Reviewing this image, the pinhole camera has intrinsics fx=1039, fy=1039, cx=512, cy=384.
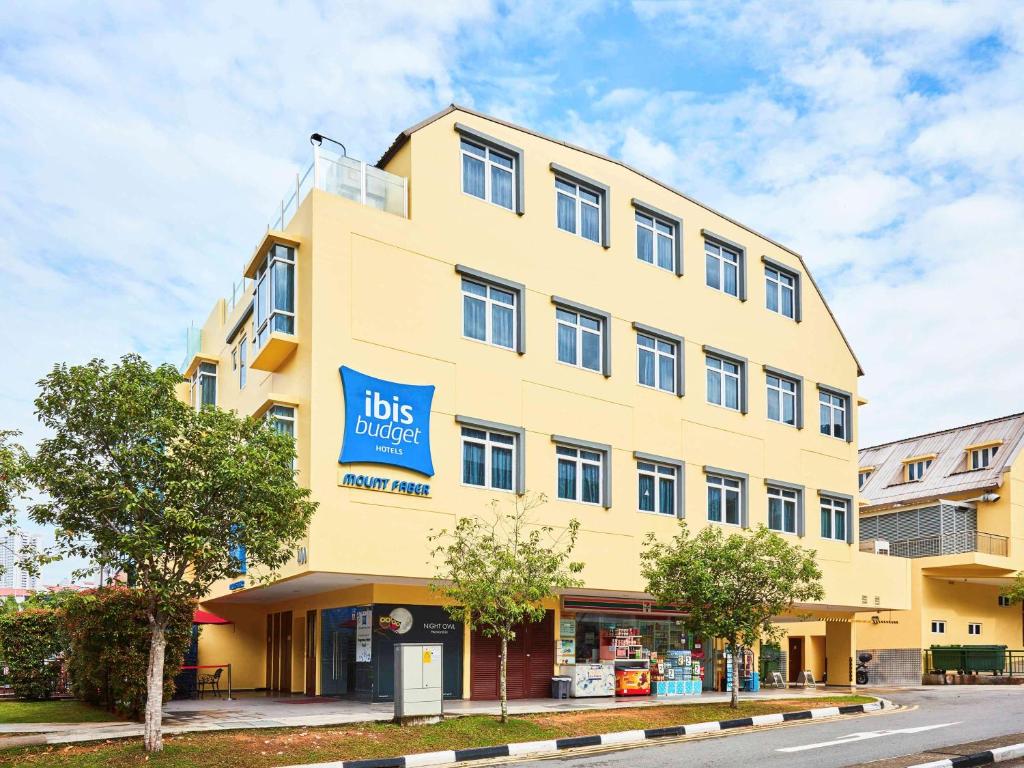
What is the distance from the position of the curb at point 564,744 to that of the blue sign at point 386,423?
7142 mm

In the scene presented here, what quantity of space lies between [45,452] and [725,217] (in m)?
23.0

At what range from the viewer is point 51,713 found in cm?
2112

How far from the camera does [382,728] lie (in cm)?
1791

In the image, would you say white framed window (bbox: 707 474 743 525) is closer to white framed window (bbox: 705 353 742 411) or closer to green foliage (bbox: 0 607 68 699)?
white framed window (bbox: 705 353 742 411)

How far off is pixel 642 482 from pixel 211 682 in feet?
42.5

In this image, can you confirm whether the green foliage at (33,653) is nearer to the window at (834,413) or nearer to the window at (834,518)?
the window at (834,518)

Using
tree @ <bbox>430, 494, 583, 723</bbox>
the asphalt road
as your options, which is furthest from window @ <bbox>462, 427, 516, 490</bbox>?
the asphalt road

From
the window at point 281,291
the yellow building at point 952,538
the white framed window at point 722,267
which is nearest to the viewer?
the window at point 281,291

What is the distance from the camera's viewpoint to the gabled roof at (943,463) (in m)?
45.3

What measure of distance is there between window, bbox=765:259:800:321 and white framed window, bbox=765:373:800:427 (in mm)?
2292

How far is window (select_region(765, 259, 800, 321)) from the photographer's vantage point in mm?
34219

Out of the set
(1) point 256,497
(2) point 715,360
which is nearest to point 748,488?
(2) point 715,360

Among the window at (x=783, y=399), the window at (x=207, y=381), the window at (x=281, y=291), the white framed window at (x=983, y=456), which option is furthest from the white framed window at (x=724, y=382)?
the white framed window at (x=983, y=456)

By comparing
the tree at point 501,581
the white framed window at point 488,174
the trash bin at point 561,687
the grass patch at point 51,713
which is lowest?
the trash bin at point 561,687
